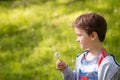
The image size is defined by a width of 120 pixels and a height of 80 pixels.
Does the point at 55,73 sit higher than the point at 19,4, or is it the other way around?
the point at 19,4

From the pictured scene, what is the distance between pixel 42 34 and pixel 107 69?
12.9 feet

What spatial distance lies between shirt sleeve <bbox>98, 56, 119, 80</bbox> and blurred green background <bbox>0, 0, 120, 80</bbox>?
1830mm

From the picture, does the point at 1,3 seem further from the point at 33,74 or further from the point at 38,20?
the point at 33,74

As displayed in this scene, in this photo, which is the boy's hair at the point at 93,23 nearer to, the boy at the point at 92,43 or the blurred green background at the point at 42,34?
the boy at the point at 92,43

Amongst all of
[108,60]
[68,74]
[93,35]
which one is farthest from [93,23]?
[68,74]

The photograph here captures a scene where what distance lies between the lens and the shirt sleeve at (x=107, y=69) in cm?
371

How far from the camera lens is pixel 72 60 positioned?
5953 mm

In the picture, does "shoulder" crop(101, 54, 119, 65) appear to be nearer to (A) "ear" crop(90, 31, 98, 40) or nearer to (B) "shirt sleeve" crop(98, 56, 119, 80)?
(B) "shirt sleeve" crop(98, 56, 119, 80)

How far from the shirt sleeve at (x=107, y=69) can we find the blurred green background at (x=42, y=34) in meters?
1.83

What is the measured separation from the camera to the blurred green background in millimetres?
6159

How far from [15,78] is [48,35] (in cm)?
162

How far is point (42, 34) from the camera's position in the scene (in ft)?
24.7

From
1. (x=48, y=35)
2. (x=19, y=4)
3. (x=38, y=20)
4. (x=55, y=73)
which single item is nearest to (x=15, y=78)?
(x=55, y=73)

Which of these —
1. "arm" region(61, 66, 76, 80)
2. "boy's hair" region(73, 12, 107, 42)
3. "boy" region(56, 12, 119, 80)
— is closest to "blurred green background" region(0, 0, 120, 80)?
"arm" region(61, 66, 76, 80)
